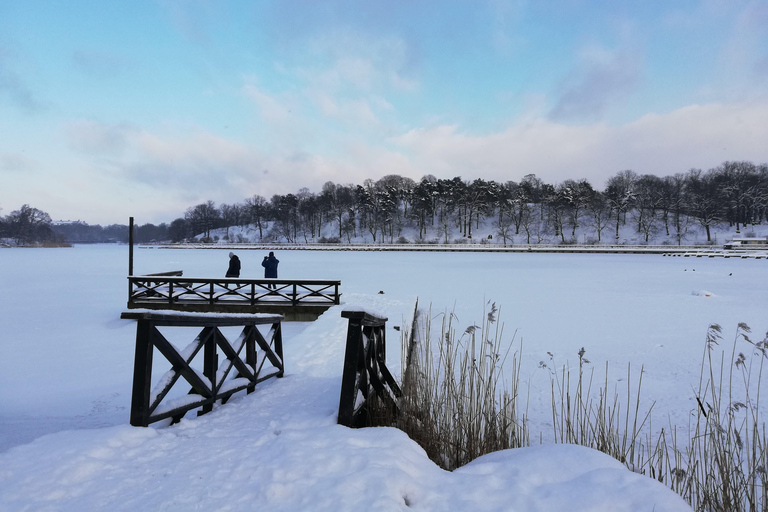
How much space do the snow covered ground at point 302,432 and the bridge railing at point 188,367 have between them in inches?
5.6

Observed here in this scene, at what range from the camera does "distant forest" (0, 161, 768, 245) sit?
57.6 meters

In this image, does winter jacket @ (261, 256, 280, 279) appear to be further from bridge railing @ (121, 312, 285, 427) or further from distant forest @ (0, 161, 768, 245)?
distant forest @ (0, 161, 768, 245)

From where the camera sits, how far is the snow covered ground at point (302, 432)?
7.32 ft

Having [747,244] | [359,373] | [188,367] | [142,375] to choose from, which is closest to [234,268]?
[188,367]

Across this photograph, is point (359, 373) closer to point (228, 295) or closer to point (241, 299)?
point (241, 299)

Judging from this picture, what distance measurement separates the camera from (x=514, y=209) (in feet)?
216

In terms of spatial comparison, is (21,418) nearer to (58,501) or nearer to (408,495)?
(58,501)

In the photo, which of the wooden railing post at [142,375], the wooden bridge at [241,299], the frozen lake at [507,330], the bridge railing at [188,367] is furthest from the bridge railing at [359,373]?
the wooden bridge at [241,299]

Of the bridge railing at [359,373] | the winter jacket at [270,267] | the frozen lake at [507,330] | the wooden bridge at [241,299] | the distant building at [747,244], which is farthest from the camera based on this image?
the distant building at [747,244]

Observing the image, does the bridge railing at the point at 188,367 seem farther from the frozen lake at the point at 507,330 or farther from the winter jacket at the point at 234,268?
the winter jacket at the point at 234,268

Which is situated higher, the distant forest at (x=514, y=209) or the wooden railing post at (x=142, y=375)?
the distant forest at (x=514, y=209)

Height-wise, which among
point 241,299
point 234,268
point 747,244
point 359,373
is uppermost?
point 747,244

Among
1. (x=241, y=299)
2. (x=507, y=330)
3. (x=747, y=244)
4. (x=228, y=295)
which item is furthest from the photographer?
(x=747, y=244)

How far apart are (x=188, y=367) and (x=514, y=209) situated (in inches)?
2638
